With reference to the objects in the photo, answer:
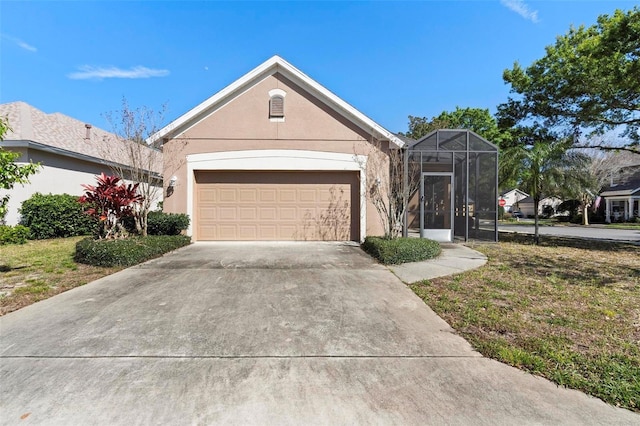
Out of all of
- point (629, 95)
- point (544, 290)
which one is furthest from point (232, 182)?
point (629, 95)

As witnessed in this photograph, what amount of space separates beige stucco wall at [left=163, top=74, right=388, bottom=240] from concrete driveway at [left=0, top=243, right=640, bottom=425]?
6364 mm

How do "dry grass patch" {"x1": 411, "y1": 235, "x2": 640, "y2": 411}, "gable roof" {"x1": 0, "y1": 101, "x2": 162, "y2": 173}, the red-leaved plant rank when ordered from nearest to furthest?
"dry grass patch" {"x1": 411, "y1": 235, "x2": 640, "y2": 411}
the red-leaved plant
"gable roof" {"x1": 0, "y1": 101, "x2": 162, "y2": 173}

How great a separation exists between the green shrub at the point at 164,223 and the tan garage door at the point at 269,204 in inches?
35.0

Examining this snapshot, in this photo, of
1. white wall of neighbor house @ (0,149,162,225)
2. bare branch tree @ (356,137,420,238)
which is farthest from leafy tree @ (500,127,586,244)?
white wall of neighbor house @ (0,149,162,225)

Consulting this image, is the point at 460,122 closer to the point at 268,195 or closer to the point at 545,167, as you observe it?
the point at 545,167

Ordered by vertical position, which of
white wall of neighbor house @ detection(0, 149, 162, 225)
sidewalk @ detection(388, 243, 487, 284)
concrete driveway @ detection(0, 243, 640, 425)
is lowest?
concrete driveway @ detection(0, 243, 640, 425)

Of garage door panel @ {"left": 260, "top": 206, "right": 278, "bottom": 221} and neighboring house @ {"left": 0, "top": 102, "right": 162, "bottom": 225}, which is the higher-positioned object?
neighboring house @ {"left": 0, "top": 102, "right": 162, "bottom": 225}

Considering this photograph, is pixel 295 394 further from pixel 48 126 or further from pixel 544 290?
pixel 48 126

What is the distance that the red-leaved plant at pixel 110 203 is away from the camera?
8562 millimetres

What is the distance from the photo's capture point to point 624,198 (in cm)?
3147

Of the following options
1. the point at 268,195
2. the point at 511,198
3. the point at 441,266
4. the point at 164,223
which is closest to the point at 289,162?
the point at 268,195

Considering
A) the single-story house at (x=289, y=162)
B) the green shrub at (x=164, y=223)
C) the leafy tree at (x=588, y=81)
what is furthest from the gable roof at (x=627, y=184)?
the green shrub at (x=164, y=223)

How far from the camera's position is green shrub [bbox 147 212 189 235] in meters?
10.3

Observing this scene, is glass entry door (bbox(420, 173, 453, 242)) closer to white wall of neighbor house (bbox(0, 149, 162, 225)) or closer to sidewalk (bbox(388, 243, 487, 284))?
sidewalk (bbox(388, 243, 487, 284))
